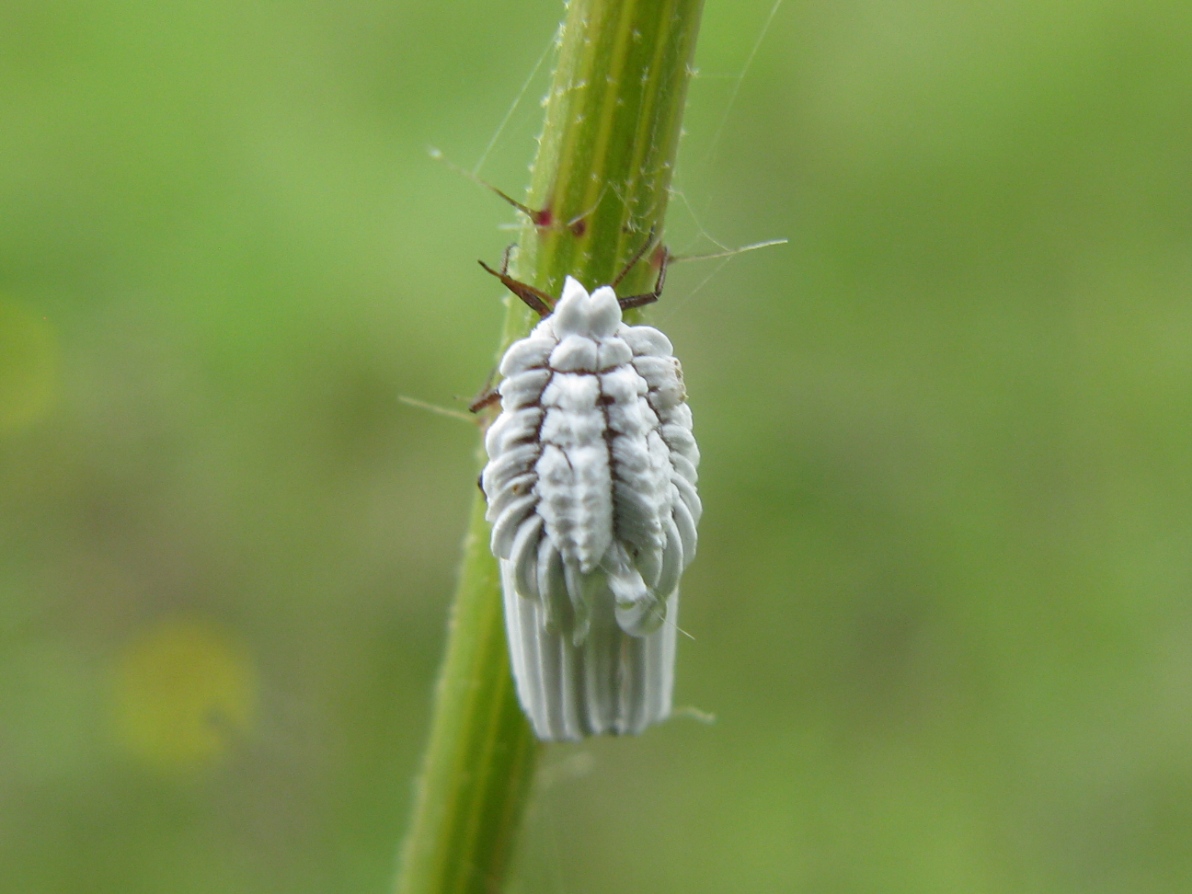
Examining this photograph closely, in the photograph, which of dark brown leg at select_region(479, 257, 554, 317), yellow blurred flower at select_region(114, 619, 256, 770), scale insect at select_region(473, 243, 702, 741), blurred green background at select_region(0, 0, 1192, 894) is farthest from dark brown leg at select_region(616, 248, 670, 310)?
yellow blurred flower at select_region(114, 619, 256, 770)

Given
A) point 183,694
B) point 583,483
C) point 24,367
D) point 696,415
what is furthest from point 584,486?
point 24,367

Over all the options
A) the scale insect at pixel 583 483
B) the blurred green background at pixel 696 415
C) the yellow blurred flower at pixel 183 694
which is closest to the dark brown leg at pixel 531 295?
the scale insect at pixel 583 483

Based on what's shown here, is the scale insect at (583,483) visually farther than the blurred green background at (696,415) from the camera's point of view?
No

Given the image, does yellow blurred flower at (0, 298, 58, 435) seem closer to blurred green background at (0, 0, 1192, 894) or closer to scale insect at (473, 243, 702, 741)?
blurred green background at (0, 0, 1192, 894)

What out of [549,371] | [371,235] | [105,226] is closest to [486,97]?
[371,235]

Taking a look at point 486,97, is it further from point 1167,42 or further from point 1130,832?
point 1130,832

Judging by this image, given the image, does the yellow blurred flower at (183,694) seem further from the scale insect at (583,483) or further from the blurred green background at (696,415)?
the scale insect at (583,483)
